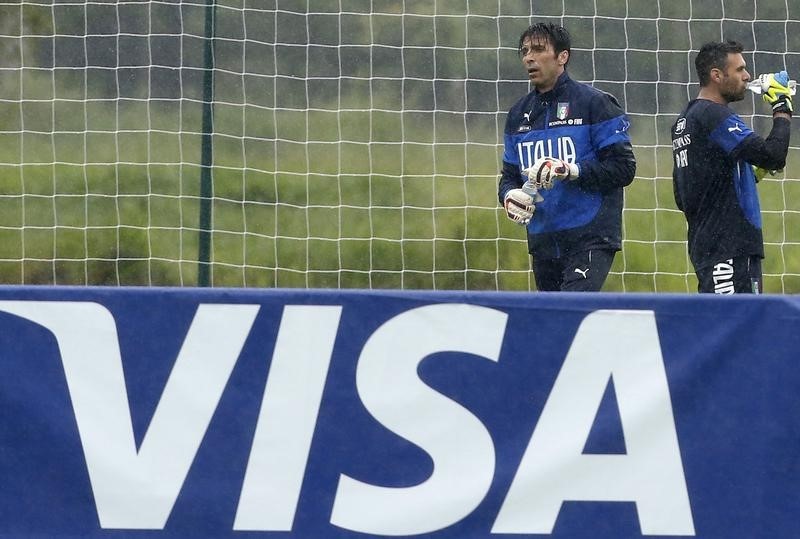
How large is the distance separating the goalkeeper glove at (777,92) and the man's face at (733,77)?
3.5 inches

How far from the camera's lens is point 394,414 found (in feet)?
14.2

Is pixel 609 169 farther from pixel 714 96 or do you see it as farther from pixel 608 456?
pixel 608 456

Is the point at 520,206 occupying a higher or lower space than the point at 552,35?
lower

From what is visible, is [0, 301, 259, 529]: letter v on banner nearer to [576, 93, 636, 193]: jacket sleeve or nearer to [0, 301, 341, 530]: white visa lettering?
[0, 301, 341, 530]: white visa lettering

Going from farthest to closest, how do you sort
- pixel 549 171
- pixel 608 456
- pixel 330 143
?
pixel 330 143
pixel 549 171
pixel 608 456

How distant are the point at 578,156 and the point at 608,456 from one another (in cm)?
206

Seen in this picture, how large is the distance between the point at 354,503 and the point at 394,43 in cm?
626

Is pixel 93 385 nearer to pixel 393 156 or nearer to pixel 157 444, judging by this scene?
pixel 157 444

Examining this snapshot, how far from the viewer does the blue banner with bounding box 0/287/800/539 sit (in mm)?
4289

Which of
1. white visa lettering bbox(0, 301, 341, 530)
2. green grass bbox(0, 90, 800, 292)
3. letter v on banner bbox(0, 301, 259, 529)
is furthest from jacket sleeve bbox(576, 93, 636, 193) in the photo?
green grass bbox(0, 90, 800, 292)

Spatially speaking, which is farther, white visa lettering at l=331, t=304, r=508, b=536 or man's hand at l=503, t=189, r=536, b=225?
man's hand at l=503, t=189, r=536, b=225

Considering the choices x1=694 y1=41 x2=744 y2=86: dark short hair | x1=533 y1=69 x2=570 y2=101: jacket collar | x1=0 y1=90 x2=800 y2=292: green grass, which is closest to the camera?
x1=533 y1=69 x2=570 y2=101: jacket collar

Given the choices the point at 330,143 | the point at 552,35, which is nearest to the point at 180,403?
the point at 552,35

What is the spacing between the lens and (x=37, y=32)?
399 inches
